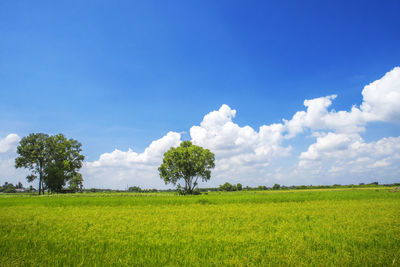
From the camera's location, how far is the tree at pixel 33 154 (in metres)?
70.5

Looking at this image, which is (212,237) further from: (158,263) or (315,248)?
(315,248)

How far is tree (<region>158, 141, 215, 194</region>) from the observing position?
67681 millimetres

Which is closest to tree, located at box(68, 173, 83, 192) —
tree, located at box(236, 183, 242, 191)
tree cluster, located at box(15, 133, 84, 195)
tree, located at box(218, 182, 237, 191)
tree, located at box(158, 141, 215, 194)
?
tree cluster, located at box(15, 133, 84, 195)

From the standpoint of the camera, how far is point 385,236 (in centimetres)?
835

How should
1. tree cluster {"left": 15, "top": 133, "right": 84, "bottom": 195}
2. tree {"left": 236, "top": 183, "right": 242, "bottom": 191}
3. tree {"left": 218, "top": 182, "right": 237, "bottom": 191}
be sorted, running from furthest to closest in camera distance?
tree {"left": 236, "top": 183, "right": 242, "bottom": 191}
tree {"left": 218, "top": 182, "right": 237, "bottom": 191}
tree cluster {"left": 15, "top": 133, "right": 84, "bottom": 195}

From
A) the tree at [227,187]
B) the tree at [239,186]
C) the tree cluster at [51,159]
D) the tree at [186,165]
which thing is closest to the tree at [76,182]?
the tree cluster at [51,159]

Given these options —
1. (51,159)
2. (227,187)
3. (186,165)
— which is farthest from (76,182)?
(227,187)

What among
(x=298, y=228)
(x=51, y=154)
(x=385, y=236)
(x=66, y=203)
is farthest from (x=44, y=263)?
(x=51, y=154)

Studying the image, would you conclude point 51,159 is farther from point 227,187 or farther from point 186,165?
point 227,187

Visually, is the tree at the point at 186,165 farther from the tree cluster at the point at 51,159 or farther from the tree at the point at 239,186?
the tree at the point at 239,186

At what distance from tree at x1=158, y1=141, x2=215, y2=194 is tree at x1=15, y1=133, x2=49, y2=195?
4062 centimetres

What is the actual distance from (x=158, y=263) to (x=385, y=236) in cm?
892

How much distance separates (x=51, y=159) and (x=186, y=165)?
153 ft

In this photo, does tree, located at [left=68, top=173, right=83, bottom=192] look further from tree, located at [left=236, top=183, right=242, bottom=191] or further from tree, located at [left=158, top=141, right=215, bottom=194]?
tree, located at [left=236, top=183, right=242, bottom=191]
